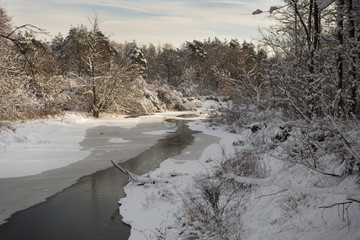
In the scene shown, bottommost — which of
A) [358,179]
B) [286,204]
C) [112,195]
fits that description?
[112,195]

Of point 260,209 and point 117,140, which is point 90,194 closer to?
point 260,209

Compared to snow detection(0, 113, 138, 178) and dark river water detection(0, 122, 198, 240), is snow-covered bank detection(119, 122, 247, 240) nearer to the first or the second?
dark river water detection(0, 122, 198, 240)

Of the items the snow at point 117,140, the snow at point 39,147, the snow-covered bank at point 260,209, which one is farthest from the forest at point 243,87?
the snow at point 117,140

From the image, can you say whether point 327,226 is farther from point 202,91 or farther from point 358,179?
point 202,91

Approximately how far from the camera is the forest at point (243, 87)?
373cm

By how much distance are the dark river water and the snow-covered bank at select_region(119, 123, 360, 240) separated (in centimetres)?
40

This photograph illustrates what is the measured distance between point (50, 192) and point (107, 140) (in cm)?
762

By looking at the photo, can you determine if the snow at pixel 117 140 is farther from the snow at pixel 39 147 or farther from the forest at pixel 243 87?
the forest at pixel 243 87

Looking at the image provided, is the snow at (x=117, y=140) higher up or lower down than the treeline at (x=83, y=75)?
lower down

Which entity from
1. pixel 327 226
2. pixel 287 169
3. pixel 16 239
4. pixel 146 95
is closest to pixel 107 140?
pixel 16 239

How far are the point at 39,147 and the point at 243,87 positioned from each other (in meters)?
9.62

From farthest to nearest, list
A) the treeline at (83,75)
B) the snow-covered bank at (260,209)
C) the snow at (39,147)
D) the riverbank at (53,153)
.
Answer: the treeline at (83,75) → the snow at (39,147) → the riverbank at (53,153) → the snow-covered bank at (260,209)

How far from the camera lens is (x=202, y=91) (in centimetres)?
5069

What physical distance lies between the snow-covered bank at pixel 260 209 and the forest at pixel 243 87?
93 millimetres
